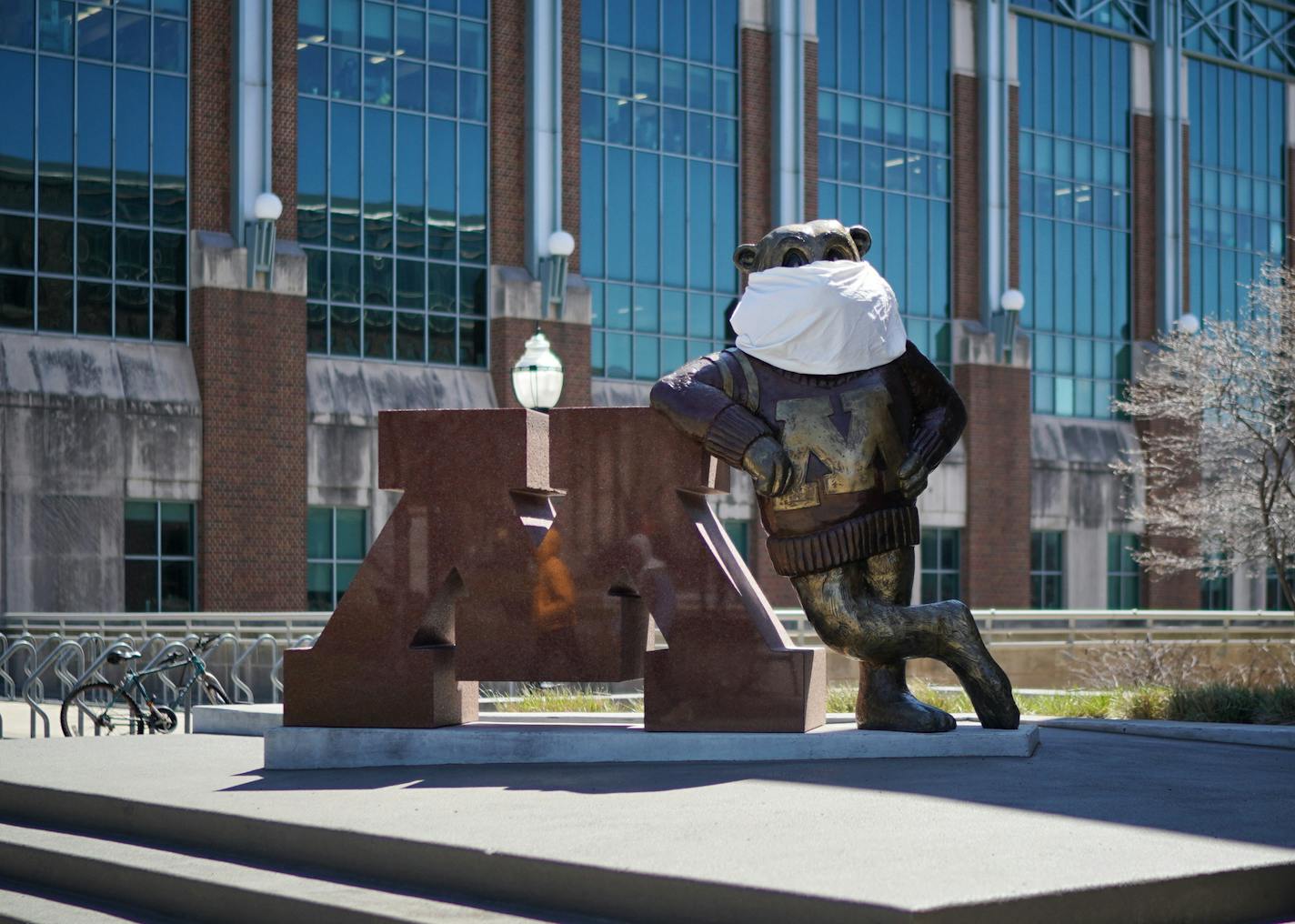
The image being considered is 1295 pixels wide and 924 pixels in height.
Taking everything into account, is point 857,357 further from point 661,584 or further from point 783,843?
point 783,843

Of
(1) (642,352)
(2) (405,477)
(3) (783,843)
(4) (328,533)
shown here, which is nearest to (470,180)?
(1) (642,352)

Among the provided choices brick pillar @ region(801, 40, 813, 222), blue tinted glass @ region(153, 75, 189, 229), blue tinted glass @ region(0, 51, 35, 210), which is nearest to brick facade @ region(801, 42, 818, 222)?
brick pillar @ region(801, 40, 813, 222)

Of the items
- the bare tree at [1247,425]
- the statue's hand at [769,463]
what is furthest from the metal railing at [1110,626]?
the statue's hand at [769,463]

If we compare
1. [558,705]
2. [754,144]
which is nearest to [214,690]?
[558,705]

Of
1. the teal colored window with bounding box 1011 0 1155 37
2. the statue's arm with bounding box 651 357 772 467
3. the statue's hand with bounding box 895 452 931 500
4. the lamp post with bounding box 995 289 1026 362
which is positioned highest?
the teal colored window with bounding box 1011 0 1155 37

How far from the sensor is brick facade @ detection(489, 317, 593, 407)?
30.3 m

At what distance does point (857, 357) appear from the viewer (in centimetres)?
913

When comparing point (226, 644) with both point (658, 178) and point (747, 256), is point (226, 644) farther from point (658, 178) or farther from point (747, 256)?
point (658, 178)

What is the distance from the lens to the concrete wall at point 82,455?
2536cm

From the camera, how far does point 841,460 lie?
9008 mm

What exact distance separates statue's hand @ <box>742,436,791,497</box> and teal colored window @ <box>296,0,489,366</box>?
68.5 ft

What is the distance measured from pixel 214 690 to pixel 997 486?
23634mm

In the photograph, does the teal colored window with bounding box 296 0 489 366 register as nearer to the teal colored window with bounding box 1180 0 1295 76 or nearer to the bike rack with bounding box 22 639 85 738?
the bike rack with bounding box 22 639 85 738

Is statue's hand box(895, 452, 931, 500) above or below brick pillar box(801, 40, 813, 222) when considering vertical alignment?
below
